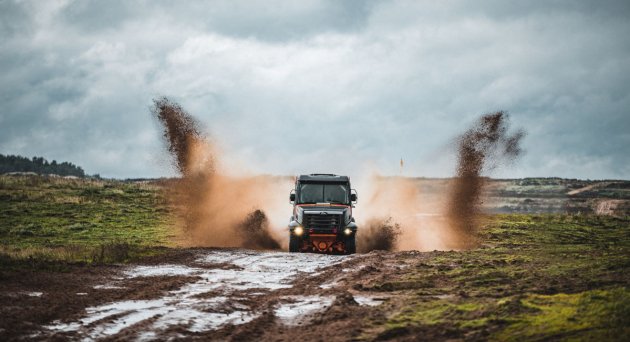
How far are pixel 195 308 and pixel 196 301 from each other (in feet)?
2.44

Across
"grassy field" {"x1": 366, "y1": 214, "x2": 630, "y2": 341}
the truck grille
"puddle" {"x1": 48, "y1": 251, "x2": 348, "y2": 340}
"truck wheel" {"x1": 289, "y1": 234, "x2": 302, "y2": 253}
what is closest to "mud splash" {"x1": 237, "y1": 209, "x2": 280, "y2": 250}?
"truck wheel" {"x1": 289, "y1": 234, "x2": 302, "y2": 253}

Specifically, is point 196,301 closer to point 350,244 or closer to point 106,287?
point 106,287

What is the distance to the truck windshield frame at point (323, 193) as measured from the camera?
75.8 feet

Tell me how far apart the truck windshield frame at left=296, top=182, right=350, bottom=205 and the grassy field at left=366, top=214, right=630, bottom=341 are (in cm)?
699

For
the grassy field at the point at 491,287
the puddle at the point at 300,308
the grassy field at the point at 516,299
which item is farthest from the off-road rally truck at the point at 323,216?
the puddle at the point at 300,308

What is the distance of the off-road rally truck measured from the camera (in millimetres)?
21953

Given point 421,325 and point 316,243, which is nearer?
point 421,325

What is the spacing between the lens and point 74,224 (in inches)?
1355

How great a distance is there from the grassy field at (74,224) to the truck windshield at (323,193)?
272 inches

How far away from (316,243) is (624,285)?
14127mm

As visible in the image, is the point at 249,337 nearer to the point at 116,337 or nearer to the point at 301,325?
the point at 301,325

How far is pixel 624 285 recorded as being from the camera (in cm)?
970

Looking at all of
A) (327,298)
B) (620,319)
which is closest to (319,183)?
(327,298)

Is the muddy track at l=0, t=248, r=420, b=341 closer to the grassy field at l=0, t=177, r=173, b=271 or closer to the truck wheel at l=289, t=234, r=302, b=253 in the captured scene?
the grassy field at l=0, t=177, r=173, b=271
